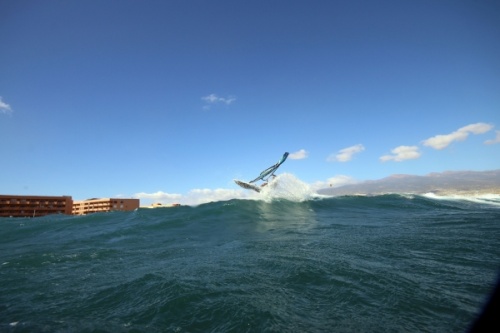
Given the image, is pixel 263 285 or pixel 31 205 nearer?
pixel 263 285

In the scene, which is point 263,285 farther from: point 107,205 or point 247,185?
point 107,205

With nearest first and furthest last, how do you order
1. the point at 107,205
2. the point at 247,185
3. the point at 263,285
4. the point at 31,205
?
the point at 263,285
the point at 247,185
the point at 31,205
the point at 107,205

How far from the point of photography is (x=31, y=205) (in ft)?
296

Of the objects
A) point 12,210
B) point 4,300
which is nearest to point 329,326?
point 4,300

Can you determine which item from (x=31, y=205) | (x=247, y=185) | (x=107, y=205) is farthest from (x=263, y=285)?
(x=107, y=205)

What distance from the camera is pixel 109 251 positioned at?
32.8 ft

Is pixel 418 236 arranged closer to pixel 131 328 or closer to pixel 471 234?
pixel 471 234

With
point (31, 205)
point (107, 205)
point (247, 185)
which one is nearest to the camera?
point (247, 185)

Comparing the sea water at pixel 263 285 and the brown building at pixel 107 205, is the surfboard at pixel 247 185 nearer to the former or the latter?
the sea water at pixel 263 285

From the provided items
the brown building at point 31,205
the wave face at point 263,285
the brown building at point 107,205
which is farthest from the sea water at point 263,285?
the brown building at point 107,205

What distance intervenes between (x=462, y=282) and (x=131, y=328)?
6.25 metres

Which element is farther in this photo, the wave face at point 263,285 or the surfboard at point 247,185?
the surfboard at point 247,185

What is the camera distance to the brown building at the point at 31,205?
86500 mm

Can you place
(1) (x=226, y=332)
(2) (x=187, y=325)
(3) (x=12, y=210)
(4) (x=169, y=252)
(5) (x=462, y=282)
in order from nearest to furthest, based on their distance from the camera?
(1) (x=226, y=332)
(2) (x=187, y=325)
(5) (x=462, y=282)
(4) (x=169, y=252)
(3) (x=12, y=210)
